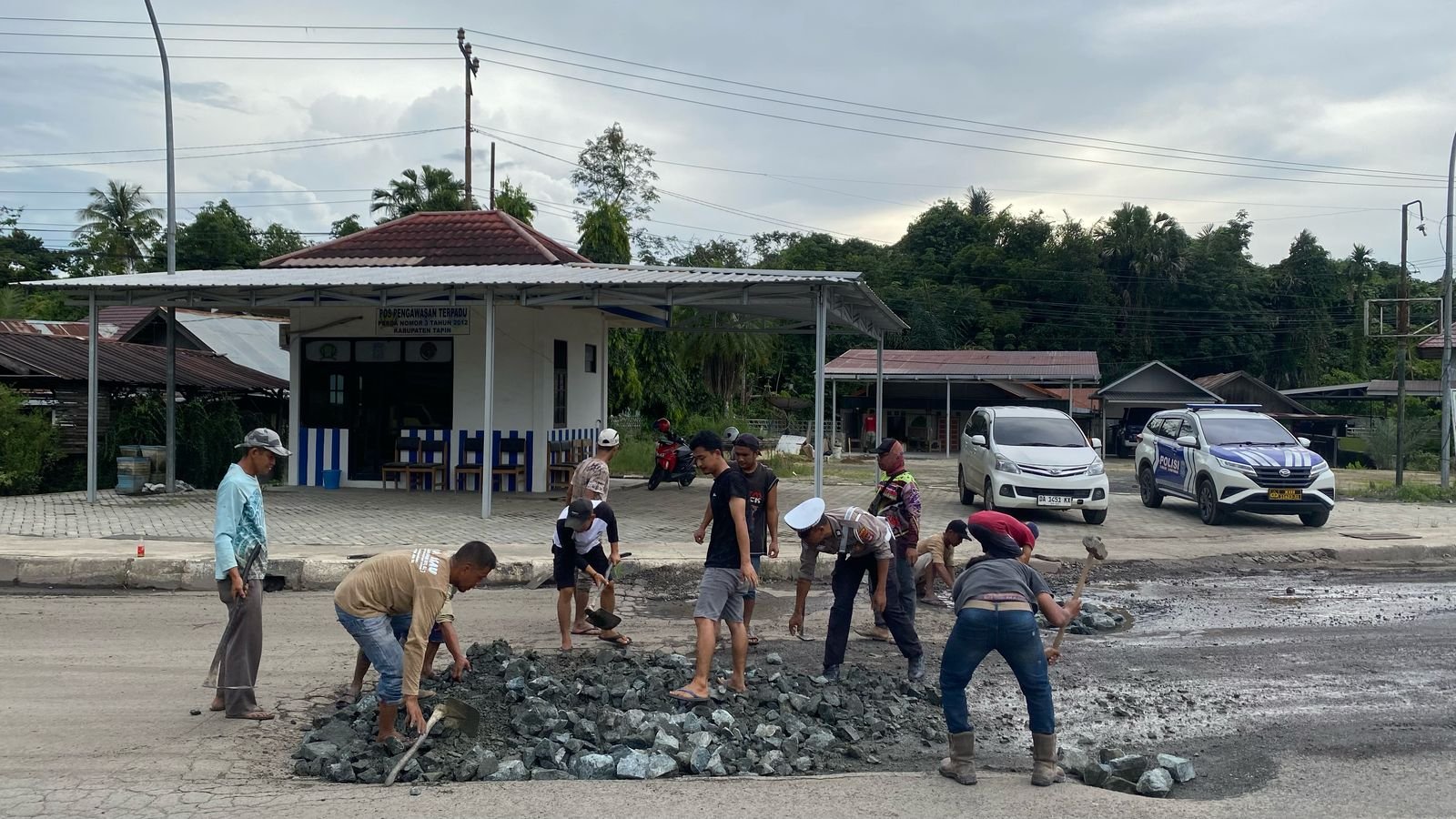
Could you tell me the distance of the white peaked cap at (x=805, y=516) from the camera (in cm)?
642

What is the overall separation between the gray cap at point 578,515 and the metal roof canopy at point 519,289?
6104mm

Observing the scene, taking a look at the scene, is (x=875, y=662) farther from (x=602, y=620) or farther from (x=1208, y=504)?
(x=1208, y=504)

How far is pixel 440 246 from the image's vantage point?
2023cm

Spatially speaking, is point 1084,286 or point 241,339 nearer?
point 241,339

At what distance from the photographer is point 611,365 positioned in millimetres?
29328

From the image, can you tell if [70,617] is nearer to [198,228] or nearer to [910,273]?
[198,228]

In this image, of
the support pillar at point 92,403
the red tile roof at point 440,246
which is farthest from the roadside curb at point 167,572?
the red tile roof at point 440,246

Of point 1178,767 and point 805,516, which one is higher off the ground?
point 805,516

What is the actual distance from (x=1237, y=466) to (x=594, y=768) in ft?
40.7

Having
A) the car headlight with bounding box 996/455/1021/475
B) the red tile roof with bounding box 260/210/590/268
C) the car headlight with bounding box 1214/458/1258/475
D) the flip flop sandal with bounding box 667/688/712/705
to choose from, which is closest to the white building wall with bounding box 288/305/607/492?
the red tile roof with bounding box 260/210/590/268

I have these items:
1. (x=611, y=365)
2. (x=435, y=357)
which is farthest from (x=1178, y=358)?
(x=435, y=357)

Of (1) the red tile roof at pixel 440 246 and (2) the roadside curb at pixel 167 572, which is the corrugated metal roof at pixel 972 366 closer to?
(1) the red tile roof at pixel 440 246

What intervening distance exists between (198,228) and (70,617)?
154 ft

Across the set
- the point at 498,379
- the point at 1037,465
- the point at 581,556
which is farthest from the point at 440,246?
the point at 581,556
